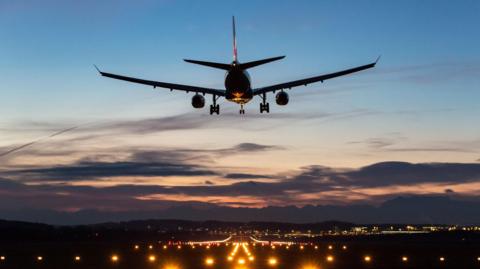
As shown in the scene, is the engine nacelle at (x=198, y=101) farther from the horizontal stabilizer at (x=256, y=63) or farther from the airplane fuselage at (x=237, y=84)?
the horizontal stabilizer at (x=256, y=63)

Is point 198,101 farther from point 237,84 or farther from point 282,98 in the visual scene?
point 282,98

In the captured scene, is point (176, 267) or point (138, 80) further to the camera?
point (138, 80)

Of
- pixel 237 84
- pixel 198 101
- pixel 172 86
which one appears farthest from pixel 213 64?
pixel 172 86

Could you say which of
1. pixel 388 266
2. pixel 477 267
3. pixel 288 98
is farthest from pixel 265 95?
pixel 477 267

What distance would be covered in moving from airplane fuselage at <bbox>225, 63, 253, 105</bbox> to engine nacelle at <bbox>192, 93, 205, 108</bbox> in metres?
3.55

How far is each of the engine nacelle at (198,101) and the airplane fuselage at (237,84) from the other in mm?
3551

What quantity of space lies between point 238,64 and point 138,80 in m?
14.5

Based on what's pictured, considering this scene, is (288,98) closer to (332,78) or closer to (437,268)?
(332,78)

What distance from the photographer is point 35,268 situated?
65.5 m

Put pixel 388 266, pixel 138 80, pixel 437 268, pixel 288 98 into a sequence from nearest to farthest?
pixel 437 268
pixel 388 266
pixel 288 98
pixel 138 80

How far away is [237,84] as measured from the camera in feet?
237

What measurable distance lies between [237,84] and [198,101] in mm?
6059

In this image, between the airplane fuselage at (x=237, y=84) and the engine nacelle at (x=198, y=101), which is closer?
the airplane fuselage at (x=237, y=84)

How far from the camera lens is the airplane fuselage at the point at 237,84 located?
237ft
